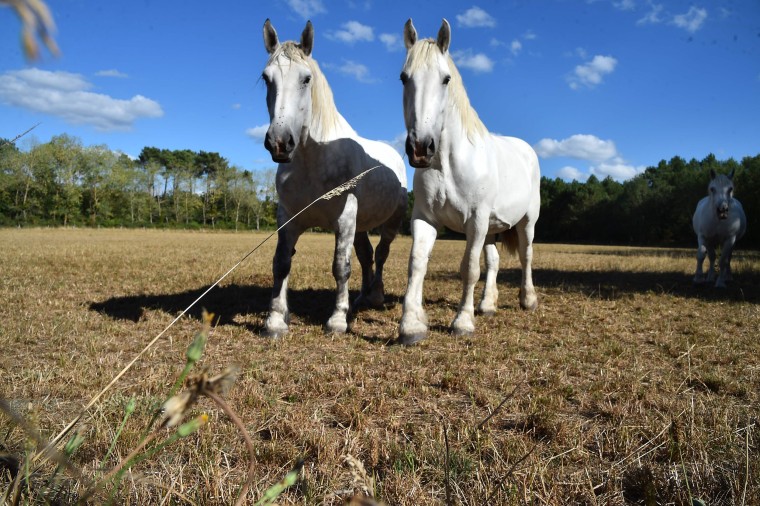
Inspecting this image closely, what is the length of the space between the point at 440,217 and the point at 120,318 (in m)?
3.61

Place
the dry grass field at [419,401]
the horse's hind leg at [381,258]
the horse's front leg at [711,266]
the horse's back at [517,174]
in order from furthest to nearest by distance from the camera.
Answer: the horse's front leg at [711,266], the horse's hind leg at [381,258], the horse's back at [517,174], the dry grass field at [419,401]

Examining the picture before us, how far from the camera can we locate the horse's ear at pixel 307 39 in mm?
4430

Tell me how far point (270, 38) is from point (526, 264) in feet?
13.6

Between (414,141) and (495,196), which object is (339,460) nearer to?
(414,141)

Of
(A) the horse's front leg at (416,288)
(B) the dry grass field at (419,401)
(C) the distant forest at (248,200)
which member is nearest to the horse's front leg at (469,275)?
(B) the dry grass field at (419,401)

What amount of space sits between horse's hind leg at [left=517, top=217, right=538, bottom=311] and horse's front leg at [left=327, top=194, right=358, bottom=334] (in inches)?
101

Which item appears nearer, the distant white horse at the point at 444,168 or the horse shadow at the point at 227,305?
the distant white horse at the point at 444,168

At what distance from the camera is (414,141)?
393cm

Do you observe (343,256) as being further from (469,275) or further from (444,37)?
(444,37)

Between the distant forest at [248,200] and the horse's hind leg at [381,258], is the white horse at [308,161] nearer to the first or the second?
the horse's hind leg at [381,258]

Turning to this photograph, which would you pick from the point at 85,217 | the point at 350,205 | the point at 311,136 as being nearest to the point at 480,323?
the point at 350,205

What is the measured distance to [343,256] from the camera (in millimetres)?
4762

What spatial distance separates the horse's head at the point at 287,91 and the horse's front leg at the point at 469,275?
1896 millimetres

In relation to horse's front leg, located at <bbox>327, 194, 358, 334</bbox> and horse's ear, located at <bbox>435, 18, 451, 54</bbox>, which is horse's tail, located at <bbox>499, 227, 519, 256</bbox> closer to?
horse's front leg, located at <bbox>327, 194, 358, 334</bbox>
